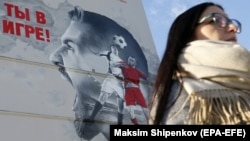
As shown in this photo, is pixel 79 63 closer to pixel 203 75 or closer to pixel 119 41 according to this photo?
pixel 119 41

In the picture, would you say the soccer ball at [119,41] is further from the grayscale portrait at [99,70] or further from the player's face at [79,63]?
the player's face at [79,63]

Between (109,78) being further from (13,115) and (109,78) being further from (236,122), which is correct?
(236,122)

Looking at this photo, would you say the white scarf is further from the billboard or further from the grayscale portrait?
the grayscale portrait

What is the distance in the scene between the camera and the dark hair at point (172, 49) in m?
1.16

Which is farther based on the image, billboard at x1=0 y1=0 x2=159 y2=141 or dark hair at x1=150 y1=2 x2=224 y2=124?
billboard at x1=0 y1=0 x2=159 y2=141

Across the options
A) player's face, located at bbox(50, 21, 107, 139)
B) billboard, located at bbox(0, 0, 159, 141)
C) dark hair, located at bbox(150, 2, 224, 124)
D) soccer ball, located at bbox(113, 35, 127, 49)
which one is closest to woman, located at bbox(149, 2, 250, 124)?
dark hair, located at bbox(150, 2, 224, 124)

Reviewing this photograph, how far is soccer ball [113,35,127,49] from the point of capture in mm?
6246

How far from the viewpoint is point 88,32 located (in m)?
6.01

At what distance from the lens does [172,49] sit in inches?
48.2

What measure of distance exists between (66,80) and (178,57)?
437 cm

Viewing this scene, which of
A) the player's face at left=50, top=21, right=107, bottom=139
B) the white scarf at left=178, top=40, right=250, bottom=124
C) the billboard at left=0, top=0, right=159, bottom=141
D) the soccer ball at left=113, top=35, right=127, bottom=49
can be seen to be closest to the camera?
the white scarf at left=178, top=40, right=250, bottom=124

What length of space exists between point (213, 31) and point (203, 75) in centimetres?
16

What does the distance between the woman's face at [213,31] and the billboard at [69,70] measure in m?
3.85

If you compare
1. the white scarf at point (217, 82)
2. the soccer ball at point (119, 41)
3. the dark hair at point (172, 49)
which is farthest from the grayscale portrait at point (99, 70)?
the white scarf at point (217, 82)
